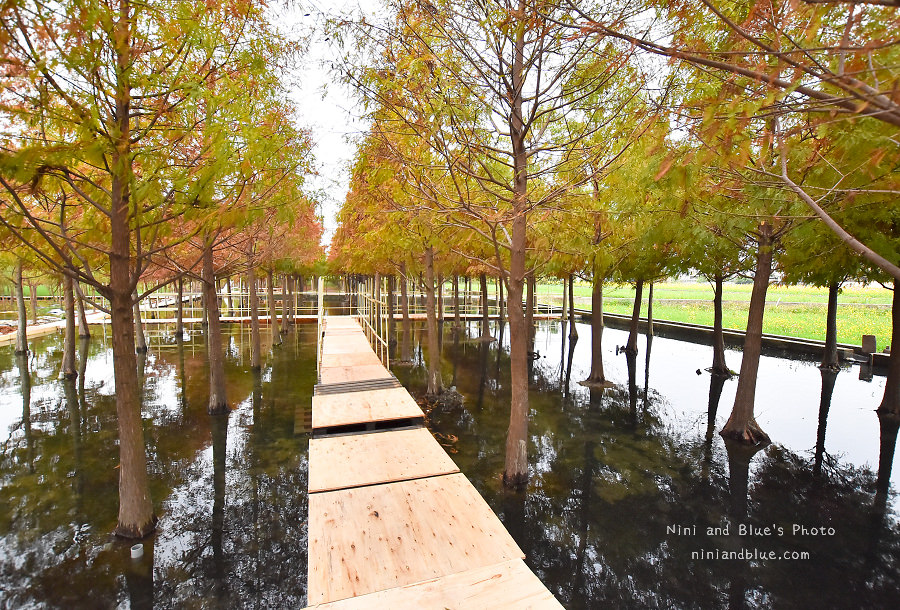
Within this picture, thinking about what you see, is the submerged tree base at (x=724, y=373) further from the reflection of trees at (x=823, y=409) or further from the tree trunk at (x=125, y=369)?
the tree trunk at (x=125, y=369)

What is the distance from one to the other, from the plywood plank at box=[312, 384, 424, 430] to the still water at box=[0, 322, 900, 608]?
1199mm

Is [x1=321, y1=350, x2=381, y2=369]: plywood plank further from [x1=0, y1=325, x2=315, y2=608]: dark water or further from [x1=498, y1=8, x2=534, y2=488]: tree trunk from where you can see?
[x1=498, y1=8, x2=534, y2=488]: tree trunk

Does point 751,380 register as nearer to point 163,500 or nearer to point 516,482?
point 516,482

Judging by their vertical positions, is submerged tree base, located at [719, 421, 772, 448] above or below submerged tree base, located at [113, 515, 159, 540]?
below

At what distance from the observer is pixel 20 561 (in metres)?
5.37

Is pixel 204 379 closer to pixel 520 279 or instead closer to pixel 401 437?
pixel 401 437

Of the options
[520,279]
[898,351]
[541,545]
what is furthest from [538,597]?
[898,351]

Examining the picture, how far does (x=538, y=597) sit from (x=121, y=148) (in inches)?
224

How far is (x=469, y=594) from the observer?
10.5 feet

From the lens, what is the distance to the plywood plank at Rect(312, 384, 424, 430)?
7.41 m

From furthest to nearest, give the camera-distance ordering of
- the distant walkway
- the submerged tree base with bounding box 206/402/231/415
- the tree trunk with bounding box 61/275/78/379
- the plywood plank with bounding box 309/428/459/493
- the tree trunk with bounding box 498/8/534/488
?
the distant walkway
the tree trunk with bounding box 61/275/78/379
the submerged tree base with bounding box 206/402/231/415
the tree trunk with bounding box 498/8/534/488
the plywood plank with bounding box 309/428/459/493

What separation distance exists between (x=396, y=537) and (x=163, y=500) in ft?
16.0

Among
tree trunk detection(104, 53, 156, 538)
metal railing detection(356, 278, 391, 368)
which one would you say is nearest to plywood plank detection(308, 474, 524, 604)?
tree trunk detection(104, 53, 156, 538)

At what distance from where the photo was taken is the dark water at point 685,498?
204 inches
